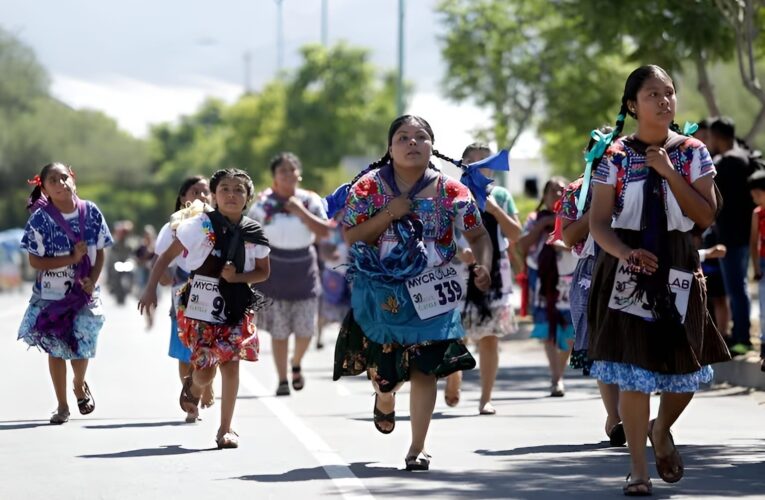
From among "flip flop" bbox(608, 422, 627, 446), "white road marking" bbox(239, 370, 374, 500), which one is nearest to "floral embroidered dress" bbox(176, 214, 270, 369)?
"white road marking" bbox(239, 370, 374, 500)

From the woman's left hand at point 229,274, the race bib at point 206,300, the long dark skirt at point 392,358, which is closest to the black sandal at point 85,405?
the race bib at point 206,300

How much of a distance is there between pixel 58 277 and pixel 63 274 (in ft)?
0.13

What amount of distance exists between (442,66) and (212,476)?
2750 cm

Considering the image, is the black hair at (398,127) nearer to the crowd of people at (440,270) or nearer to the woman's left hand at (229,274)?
the crowd of people at (440,270)

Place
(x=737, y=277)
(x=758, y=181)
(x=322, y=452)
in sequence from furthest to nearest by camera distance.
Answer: (x=737, y=277) → (x=758, y=181) → (x=322, y=452)

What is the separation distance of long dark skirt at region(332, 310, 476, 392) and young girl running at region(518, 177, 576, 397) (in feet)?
15.4

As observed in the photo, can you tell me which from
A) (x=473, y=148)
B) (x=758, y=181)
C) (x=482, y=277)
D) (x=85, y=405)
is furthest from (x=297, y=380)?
(x=482, y=277)

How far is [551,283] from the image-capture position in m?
15.2

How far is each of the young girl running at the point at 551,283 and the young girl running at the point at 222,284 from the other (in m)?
3.58

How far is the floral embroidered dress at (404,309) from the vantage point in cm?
1004

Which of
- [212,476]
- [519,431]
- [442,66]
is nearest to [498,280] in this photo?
[519,431]

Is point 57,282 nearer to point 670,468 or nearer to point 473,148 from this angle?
point 473,148

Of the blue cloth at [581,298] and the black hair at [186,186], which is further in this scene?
the black hair at [186,186]

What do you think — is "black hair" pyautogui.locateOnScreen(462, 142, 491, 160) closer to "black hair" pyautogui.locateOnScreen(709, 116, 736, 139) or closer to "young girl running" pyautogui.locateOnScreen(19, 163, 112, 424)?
"young girl running" pyautogui.locateOnScreen(19, 163, 112, 424)
